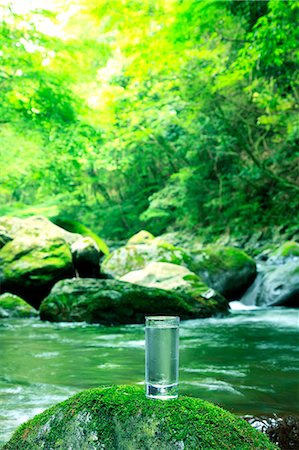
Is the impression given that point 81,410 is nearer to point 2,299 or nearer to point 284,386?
point 284,386

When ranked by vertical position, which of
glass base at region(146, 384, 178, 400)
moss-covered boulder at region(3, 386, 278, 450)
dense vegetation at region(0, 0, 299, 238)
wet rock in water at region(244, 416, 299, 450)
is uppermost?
dense vegetation at region(0, 0, 299, 238)

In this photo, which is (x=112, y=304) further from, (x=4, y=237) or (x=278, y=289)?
(x=4, y=237)

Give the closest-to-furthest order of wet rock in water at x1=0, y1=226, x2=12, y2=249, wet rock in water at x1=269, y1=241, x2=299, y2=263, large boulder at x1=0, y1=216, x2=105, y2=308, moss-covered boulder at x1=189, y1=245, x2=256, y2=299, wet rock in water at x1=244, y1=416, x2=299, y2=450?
wet rock in water at x1=244, y1=416, x2=299, y2=450 → large boulder at x1=0, y1=216, x2=105, y2=308 → wet rock in water at x1=0, y1=226, x2=12, y2=249 → moss-covered boulder at x1=189, y1=245, x2=256, y2=299 → wet rock in water at x1=269, y1=241, x2=299, y2=263

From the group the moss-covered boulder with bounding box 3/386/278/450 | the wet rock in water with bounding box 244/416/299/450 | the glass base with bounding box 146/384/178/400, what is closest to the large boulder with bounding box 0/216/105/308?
the wet rock in water with bounding box 244/416/299/450

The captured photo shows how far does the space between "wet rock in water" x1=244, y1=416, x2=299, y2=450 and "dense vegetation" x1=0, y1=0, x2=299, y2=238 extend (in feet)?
19.9

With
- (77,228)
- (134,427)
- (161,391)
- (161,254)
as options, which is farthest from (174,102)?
(134,427)

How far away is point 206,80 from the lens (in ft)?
47.4

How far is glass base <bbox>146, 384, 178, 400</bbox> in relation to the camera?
216cm

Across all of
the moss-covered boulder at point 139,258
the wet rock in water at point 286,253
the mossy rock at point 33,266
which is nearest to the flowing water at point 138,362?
the mossy rock at point 33,266

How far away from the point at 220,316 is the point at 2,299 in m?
4.31

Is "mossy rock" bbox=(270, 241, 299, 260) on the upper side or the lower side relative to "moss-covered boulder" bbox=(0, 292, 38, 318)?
upper

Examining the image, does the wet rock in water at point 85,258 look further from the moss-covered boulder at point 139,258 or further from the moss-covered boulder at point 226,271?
the moss-covered boulder at point 226,271

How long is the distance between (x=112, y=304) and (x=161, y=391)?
7.04 metres

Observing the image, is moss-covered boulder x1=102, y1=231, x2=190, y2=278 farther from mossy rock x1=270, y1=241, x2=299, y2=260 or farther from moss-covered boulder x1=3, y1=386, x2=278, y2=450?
moss-covered boulder x1=3, y1=386, x2=278, y2=450
